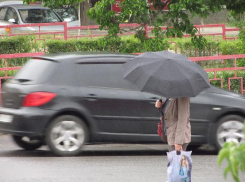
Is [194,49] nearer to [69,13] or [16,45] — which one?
[16,45]

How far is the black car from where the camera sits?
800 cm

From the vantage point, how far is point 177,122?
561cm

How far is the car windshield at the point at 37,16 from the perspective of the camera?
23453 mm

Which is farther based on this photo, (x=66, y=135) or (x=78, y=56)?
(x=78, y=56)

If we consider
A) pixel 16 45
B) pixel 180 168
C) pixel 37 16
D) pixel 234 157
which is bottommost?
pixel 180 168

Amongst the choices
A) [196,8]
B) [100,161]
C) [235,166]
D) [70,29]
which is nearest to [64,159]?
[100,161]

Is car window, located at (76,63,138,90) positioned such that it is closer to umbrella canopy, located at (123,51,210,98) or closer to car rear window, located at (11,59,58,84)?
car rear window, located at (11,59,58,84)

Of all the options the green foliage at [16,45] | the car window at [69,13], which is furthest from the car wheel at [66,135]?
the car window at [69,13]

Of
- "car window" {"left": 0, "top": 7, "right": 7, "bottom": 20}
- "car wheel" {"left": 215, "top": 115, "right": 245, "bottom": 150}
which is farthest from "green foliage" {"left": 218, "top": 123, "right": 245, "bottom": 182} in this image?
"car window" {"left": 0, "top": 7, "right": 7, "bottom": 20}

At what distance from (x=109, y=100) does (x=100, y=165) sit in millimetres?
1022

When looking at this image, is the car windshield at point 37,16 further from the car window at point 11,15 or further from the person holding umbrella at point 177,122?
the person holding umbrella at point 177,122

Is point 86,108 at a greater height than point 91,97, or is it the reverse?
point 91,97

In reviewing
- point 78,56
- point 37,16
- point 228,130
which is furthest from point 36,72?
point 37,16

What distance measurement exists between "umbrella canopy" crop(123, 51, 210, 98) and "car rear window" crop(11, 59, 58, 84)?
8.09 feet
